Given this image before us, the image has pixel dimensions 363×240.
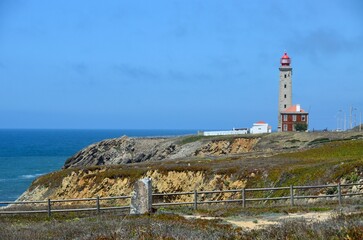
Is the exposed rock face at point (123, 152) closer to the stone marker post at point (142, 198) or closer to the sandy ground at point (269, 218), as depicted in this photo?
the stone marker post at point (142, 198)

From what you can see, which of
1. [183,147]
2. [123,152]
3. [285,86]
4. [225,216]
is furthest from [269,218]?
[285,86]

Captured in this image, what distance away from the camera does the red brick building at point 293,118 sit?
377 feet

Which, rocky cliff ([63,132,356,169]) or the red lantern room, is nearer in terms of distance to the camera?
rocky cliff ([63,132,356,169])

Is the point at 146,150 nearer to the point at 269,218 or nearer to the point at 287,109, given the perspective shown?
the point at 287,109

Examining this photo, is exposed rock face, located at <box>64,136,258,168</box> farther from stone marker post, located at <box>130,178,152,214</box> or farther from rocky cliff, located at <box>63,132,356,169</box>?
stone marker post, located at <box>130,178,152,214</box>

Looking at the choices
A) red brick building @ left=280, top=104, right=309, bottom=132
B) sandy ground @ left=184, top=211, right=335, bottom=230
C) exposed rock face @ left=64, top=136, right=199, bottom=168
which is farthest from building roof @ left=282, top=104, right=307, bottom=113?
sandy ground @ left=184, top=211, right=335, bottom=230

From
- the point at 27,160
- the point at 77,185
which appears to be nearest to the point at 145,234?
the point at 77,185

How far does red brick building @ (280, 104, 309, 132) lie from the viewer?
11500 centimetres

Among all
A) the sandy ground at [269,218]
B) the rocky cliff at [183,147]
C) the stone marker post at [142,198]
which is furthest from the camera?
the rocky cliff at [183,147]

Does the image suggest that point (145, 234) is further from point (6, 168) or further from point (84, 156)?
point (6, 168)

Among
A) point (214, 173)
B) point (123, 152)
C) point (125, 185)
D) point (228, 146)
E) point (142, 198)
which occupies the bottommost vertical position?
point (125, 185)

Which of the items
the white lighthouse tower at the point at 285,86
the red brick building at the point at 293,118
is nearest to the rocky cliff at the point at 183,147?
the red brick building at the point at 293,118

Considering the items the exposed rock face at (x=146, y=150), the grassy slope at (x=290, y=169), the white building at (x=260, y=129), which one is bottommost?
the grassy slope at (x=290, y=169)

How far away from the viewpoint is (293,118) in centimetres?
11556
